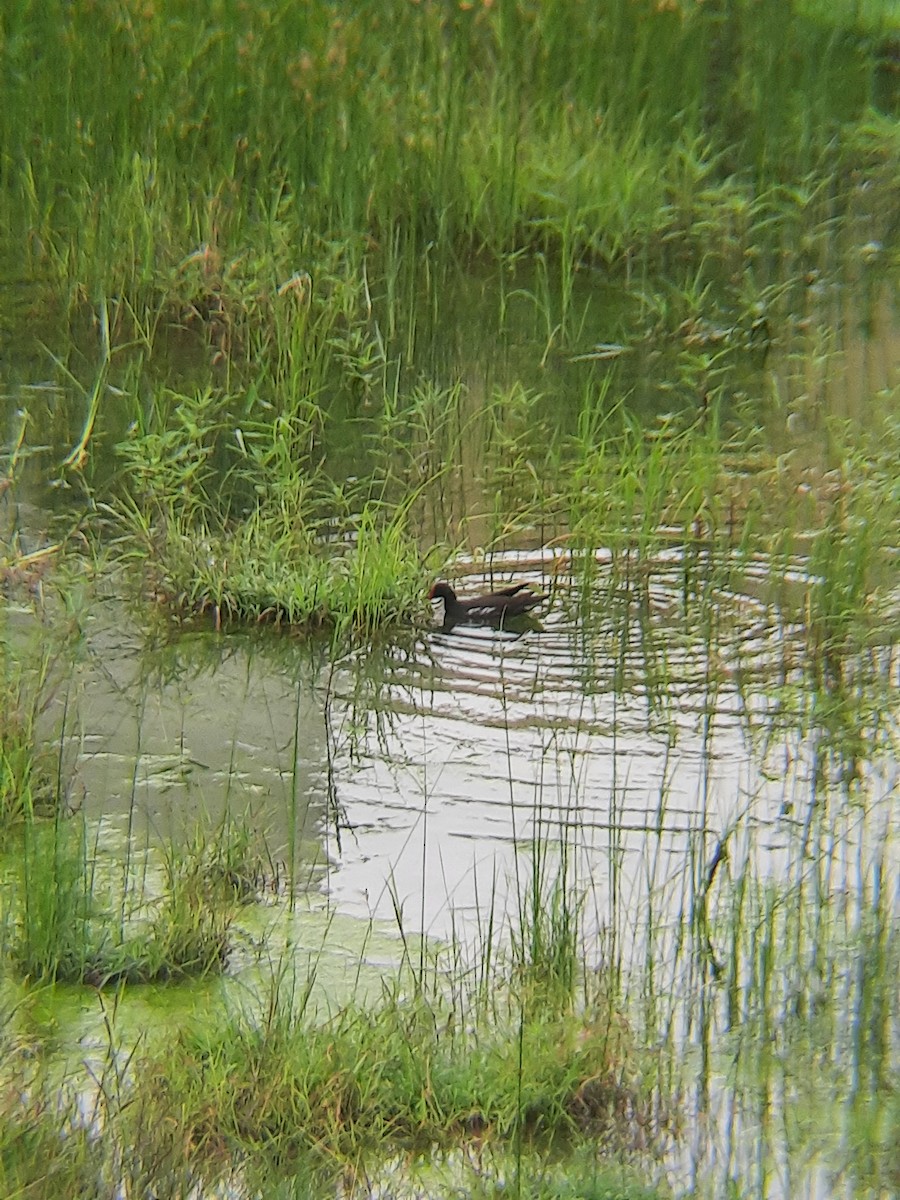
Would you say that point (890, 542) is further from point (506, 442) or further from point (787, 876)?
point (787, 876)

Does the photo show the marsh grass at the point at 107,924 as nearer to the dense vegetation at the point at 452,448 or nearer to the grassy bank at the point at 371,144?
the dense vegetation at the point at 452,448

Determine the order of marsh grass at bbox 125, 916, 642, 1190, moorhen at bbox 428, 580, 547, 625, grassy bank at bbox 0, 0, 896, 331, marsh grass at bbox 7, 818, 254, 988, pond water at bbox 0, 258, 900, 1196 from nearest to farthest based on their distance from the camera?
marsh grass at bbox 125, 916, 642, 1190, marsh grass at bbox 7, 818, 254, 988, pond water at bbox 0, 258, 900, 1196, moorhen at bbox 428, 580, 547, 625, grassy bank at bbox 0, 0, 896, 331

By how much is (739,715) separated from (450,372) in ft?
7.17

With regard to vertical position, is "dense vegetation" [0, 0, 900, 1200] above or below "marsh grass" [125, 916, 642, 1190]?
above

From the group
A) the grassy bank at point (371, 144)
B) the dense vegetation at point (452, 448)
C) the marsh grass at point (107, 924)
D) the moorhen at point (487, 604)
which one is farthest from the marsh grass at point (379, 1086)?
the grassy bank at point (371, 144)

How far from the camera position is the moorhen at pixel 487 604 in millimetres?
4711

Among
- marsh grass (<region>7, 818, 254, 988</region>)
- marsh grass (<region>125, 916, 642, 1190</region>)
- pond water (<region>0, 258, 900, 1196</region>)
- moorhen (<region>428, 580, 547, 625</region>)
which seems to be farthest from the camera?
moorhen (<region>428, 580, 547, 625</region>)

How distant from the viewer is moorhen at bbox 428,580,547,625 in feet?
15.5

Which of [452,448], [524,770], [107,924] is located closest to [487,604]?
[524,770]

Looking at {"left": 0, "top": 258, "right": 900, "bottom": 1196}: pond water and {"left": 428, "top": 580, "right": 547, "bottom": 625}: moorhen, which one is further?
{"left": 428, "top": 580, "right": 547, "bottom": 625}: moorhen

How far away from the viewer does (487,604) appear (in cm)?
471

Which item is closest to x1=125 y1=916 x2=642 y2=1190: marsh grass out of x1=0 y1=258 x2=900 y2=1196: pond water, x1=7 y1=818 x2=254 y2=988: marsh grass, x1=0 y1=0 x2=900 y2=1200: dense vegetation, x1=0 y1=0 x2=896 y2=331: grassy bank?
x1=0 y1=0 x2=900 y2=1200: dense vegetation

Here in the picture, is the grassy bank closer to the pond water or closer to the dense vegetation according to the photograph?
the dense vegetation

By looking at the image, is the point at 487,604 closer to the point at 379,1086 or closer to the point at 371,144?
the point at 379,1086
